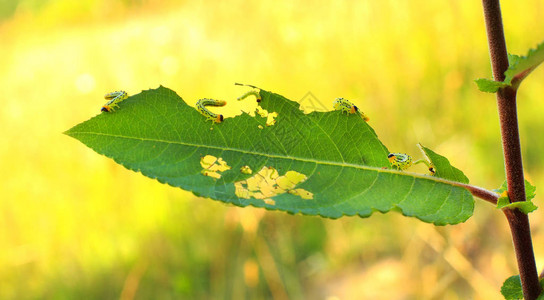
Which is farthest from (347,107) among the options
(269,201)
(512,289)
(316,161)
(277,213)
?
(277,213)

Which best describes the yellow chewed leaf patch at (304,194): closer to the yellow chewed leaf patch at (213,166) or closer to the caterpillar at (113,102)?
the yellow chewed leaf patch at (213,166)

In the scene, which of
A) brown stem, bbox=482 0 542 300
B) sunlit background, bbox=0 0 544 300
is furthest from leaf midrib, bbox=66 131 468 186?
sunlit background, bbox=0 0 544 300

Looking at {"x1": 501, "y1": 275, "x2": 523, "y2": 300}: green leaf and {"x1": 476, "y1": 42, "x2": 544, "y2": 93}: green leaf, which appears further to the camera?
{"x1": 501, "y1": 275, "x2": 523, "y2": 300}: green leaf

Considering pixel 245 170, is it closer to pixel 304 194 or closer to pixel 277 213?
pixel 304 194

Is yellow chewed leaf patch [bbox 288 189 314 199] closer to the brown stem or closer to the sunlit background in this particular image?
the brown stem

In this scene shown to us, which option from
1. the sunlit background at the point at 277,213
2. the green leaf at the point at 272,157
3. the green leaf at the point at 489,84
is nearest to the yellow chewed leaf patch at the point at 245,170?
the green leaf at the point at 272,157

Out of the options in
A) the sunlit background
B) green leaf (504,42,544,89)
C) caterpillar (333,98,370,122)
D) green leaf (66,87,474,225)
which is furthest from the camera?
the sunlit background

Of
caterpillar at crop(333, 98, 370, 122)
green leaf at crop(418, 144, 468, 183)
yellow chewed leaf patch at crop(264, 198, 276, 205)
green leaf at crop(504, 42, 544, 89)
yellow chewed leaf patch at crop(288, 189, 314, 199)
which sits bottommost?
yellow chewed leaf patch at crop(264, 198, 276, 205)
